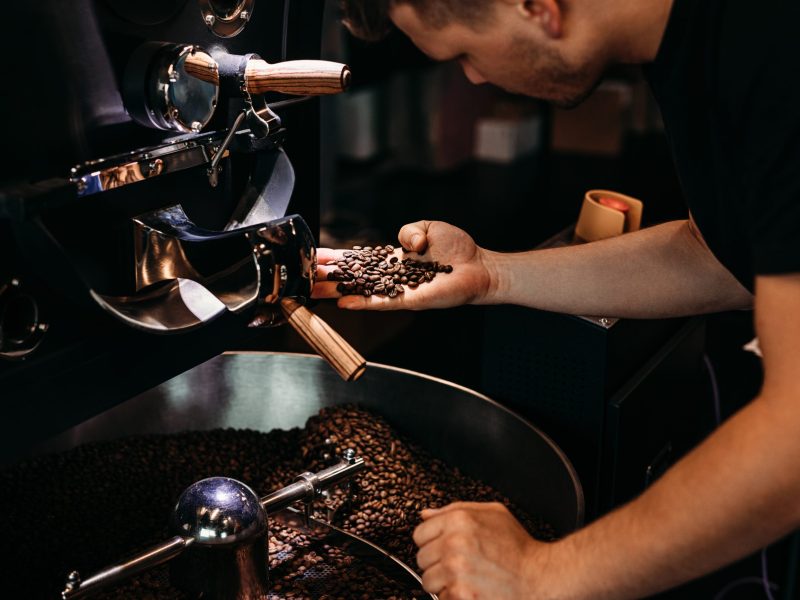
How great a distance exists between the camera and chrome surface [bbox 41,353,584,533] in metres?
1.30

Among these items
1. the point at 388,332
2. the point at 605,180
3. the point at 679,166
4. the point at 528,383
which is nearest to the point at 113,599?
the point at 528,383

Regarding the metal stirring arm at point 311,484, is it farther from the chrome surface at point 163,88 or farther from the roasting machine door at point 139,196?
the chrome surface at point 163,88

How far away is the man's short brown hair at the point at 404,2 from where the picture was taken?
0.96 meters

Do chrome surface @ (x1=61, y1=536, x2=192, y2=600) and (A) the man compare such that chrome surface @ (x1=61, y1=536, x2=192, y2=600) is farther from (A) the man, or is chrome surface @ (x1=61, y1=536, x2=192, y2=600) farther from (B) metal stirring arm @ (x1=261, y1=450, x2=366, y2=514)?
(A) the man

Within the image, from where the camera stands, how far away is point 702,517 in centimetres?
87

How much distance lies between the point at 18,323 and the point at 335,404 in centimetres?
64

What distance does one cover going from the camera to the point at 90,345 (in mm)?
915

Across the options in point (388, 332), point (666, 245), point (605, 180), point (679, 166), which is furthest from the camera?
point (605, 180)

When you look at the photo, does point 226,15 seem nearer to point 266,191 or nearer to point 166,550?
point 266,191

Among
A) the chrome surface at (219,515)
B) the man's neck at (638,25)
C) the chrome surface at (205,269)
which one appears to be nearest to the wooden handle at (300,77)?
the chrome surface at (205,269)

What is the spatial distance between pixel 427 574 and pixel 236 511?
211 mm

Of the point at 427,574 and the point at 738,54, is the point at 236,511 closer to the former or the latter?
the point at 427,574

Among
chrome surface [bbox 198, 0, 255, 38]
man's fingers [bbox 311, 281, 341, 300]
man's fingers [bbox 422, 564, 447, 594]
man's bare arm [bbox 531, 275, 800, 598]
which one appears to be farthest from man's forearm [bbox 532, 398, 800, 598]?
chrome surface [bbox 198, 0, 255, 38]

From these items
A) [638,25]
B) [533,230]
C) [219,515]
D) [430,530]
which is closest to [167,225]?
[219,515]
